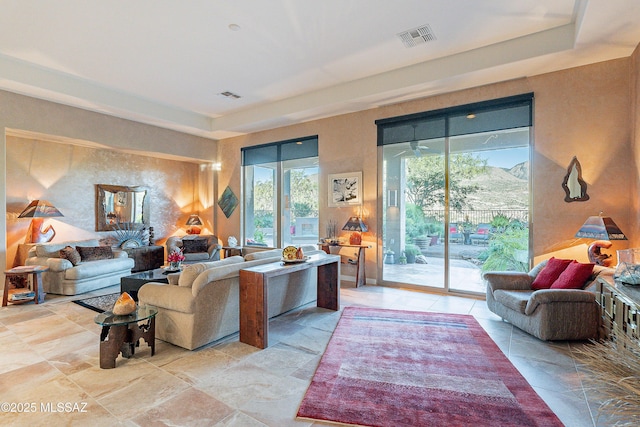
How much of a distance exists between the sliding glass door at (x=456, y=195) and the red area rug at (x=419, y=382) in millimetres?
1778

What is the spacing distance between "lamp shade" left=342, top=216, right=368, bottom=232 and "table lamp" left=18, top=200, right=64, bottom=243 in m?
5.29

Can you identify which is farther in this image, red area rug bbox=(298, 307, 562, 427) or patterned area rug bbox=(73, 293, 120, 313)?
patterned area rug bbox=(73, 293, 120, 313)

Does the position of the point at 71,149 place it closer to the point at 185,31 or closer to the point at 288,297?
the point at 185,31

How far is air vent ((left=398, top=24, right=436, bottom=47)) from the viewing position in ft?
13.1

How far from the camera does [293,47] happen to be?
4422 mm

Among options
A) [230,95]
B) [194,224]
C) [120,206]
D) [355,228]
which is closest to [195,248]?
[194,224]

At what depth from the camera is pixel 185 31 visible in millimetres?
4012

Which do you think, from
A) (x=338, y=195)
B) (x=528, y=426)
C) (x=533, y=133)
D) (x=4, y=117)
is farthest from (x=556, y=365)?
(x=4, y=117)

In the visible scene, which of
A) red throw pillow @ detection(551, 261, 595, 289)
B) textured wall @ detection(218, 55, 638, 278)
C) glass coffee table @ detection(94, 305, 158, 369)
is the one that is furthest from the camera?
textured wall @ detection(218, 55, 638, 278)

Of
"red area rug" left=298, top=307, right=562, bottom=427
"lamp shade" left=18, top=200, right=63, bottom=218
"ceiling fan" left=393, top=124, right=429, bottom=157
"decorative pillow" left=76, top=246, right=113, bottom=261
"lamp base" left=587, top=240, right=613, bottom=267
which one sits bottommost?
"red area rug" left=298, top=307, right=562, bottom=427

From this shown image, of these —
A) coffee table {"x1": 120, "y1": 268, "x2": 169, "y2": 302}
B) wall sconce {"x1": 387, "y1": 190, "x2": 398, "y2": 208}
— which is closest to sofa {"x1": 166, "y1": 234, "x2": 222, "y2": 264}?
coffee table {"x1": 120, "y1": 268, "x2": 169, "y2": 302}

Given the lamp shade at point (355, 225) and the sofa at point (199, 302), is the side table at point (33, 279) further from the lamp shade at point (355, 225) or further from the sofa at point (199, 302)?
the lamp shade at point (355, 225)

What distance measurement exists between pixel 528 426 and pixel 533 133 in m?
4.05

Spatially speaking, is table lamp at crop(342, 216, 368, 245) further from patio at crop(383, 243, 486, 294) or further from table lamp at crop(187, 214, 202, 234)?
table lamp at crop(187, 214, 202, 234)
